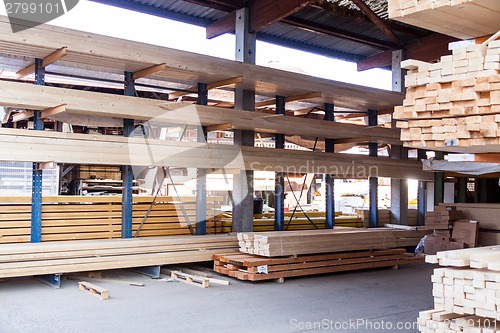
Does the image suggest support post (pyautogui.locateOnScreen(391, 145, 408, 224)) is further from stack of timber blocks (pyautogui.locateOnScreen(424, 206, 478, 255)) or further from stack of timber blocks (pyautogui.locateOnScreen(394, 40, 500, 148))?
stack of timber blocks (pyautogui.locateOnScreen(394, 40, 500, 148))

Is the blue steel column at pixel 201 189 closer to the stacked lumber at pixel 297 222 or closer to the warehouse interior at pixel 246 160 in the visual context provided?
the warehouse interior at pixel 246 160

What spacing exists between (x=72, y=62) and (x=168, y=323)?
515 centimetres

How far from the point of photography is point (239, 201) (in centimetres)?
1164

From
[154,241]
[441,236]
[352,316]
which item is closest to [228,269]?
[154,241]

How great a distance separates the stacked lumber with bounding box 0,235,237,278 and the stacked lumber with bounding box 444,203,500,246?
5757 mm

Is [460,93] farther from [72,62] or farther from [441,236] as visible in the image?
[441,236]

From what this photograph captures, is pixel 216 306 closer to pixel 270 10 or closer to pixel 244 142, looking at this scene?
pixel 244 142

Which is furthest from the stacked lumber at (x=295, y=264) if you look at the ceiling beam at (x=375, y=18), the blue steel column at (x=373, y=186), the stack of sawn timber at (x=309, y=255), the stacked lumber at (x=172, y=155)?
the ceiling beam at (x=375, y=18)

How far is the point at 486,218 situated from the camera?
1242cm

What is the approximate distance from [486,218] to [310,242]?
4.62 metres

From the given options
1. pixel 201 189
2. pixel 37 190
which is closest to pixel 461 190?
pixel 201 189

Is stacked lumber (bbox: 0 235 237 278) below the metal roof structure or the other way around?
below

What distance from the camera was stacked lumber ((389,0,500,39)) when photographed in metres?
4.83

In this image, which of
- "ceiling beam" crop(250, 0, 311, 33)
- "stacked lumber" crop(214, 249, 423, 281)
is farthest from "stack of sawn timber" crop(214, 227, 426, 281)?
"ceiling beam" crop(250, 0, 311, 33)
